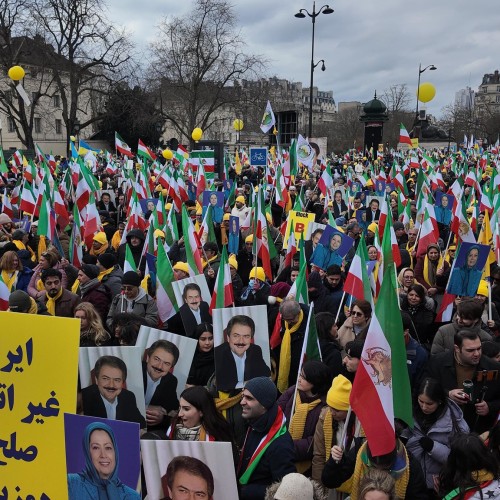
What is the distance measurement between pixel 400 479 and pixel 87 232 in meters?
6.83

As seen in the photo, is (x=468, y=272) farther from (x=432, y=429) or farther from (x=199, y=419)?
(x=199, y=419)

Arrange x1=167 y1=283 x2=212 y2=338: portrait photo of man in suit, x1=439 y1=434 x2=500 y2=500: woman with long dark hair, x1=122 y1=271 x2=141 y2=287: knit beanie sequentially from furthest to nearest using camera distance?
1. x1=122 y1=271 x2=141 y2=287: knit beanie
2. x1=167 y1=283 x2=212 y2=338: portrait photo of man in suit
3. x1=439 y1=434 x2=500 y2=500: woman with long dark hair

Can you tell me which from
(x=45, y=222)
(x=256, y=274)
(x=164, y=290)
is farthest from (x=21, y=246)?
(x=256, y=274)

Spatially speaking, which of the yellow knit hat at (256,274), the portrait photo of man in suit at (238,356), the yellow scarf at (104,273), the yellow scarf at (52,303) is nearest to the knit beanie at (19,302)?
the yellow scarf at (52,303)

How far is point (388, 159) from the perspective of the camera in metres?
26.8

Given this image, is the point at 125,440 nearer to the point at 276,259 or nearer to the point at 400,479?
the point at 400,479

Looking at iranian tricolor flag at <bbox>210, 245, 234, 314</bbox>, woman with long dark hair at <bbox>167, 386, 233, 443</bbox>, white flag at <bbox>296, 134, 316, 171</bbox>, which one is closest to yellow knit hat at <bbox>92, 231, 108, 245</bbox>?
iranian tricolor flag at <bbox>210, 245, 234, 314</bbox>

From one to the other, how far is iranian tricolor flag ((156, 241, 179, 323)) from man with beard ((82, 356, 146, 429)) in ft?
8.30

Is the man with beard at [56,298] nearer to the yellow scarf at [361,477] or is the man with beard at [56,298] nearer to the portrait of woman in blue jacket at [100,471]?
the portrait of woman in blue jacket at [100,471]

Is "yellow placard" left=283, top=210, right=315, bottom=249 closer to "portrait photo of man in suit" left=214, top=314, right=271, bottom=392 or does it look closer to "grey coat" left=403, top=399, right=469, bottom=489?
Result: "portrait photo of man in suit" left=214, top=314, right=271, bottom=392

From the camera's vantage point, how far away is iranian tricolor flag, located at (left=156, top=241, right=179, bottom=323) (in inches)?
228

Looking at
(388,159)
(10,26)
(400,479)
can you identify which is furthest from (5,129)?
(400,479)

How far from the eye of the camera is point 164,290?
19.6 ft

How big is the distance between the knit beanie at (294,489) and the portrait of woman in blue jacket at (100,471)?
24.0 inches
